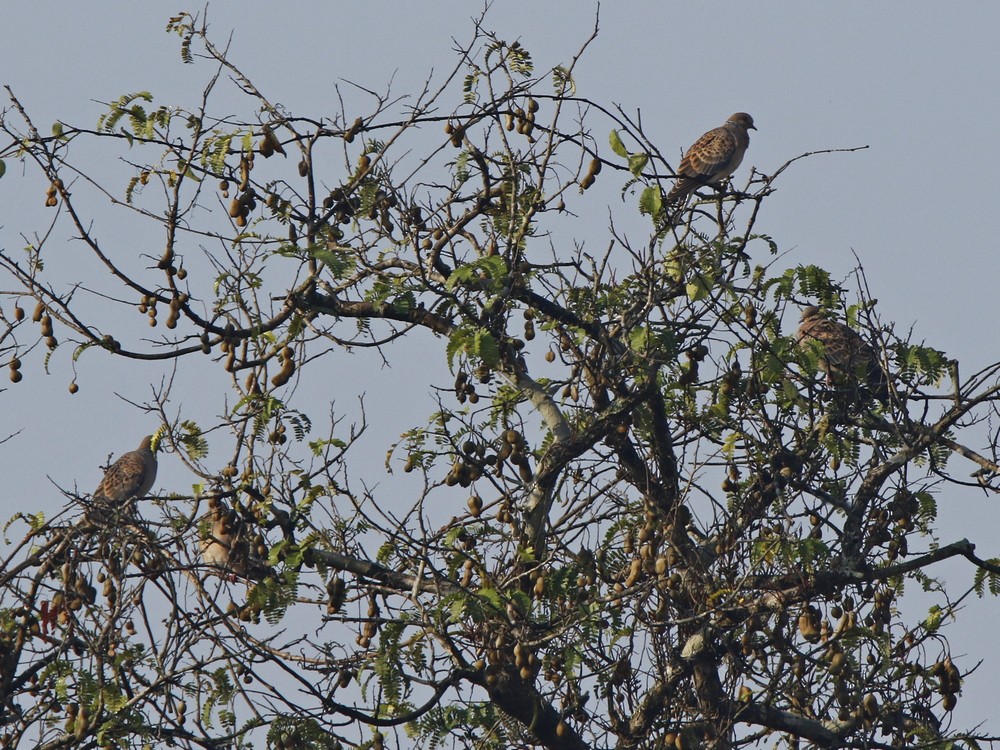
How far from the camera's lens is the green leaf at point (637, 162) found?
718cm

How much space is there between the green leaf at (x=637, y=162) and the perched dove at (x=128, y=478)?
7352 millimetres

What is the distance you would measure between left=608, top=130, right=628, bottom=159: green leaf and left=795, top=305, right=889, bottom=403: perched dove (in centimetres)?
165

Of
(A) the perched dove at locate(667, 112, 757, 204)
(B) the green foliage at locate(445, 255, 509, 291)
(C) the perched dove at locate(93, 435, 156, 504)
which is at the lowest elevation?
(B) the green foliage at locate(445, 255, 509, 291)

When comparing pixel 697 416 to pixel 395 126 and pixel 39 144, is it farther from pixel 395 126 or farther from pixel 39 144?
pixel 39 144

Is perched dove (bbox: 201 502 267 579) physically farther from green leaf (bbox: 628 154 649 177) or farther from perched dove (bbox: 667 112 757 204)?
perched dove (bbox: 667 112 757 204)

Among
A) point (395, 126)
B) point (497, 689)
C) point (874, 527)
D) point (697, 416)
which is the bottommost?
point (497, 689)

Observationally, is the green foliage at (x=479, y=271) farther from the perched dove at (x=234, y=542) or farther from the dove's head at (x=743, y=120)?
the dove's head at (x=743, y=120)

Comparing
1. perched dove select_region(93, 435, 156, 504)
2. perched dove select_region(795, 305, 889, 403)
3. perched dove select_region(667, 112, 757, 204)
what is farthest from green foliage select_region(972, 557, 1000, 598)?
perched dove select_region(93, 435, 156, 504)

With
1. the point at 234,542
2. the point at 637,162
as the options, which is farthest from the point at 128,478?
the point at 637,162

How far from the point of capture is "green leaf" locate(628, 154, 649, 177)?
7180 mm

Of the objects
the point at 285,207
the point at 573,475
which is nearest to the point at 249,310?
the point at 285,207

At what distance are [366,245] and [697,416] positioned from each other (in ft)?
7.50

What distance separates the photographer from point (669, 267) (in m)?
7.74

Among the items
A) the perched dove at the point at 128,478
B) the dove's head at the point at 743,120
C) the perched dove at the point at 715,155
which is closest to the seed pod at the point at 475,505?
the perched dove at the point at 715,155
